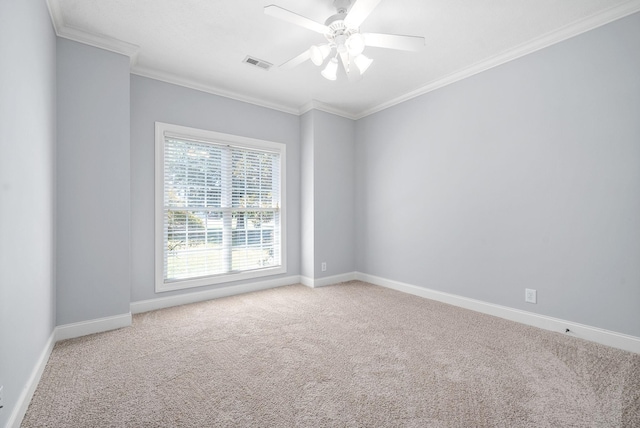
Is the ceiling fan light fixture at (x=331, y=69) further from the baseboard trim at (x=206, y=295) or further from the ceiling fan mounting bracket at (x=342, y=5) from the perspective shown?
the baseboard trim at (x=206, y=295)

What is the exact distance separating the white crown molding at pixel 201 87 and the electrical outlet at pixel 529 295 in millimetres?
3627

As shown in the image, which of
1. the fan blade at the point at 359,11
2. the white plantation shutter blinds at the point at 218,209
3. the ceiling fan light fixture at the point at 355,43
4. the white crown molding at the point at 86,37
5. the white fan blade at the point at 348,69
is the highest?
the white crown molding at the point at 86,37

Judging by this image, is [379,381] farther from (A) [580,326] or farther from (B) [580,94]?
(B) [580,94]

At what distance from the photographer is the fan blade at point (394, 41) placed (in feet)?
6.77

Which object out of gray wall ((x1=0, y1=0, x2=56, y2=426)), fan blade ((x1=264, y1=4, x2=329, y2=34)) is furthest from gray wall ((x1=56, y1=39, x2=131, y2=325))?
fan blade ((x1=264, y1=4, x2=329, y2=34))

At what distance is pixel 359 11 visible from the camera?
1.87 m

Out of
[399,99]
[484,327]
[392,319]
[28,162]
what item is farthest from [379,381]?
[399,99]

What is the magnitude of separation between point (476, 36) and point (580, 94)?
39.2 inches

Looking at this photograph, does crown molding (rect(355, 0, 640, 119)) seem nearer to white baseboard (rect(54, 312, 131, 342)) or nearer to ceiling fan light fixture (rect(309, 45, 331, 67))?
ceiling fan light fixture (rect(309, 45, 331, 67))

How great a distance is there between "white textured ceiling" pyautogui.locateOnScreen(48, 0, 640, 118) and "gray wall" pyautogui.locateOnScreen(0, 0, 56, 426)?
1.63 ft

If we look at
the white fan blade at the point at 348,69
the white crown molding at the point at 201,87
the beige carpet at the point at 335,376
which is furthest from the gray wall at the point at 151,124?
the white fan blade at the point at 348,69

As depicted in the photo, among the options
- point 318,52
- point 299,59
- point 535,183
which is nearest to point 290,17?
point 318,52

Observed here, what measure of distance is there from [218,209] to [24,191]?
2.07m

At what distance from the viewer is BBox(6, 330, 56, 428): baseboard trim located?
1447mm
